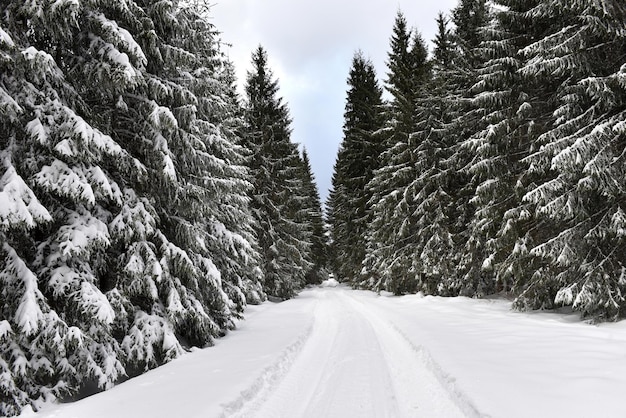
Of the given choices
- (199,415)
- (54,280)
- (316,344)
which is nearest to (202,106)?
(54,280)

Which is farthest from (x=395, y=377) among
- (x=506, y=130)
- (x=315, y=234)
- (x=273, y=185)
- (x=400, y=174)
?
(x=315, y=234)

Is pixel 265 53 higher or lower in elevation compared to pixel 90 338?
higher

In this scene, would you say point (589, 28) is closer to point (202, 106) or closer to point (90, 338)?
point (202, 106)

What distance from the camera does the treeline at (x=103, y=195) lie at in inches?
219

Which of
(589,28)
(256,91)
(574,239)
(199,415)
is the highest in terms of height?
(256,91)

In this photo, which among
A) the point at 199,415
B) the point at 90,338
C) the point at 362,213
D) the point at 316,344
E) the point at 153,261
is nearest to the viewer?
the point at 199,415

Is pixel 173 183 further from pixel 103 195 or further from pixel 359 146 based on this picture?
pixel 359 146

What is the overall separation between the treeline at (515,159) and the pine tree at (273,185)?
221 inches

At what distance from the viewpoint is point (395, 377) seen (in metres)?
6.24

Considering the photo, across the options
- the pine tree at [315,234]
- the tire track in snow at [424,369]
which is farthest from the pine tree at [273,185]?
the pine tree at [315,234]

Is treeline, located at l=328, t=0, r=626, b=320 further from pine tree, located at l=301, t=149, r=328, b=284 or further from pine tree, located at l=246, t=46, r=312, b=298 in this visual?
pine tree, located at l=301, t=149, r=328, b=284

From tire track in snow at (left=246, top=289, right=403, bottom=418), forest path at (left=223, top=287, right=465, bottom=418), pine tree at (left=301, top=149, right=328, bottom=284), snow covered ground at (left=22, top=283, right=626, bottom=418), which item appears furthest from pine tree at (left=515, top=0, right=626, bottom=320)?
pine tree at (left=301, top=149, right=328, bottom=284)

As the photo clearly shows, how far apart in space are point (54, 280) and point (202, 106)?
628 cm

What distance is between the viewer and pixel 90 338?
608 centimetres
